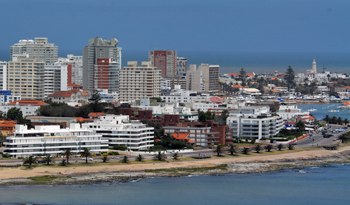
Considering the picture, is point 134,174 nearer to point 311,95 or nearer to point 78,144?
point 78,144

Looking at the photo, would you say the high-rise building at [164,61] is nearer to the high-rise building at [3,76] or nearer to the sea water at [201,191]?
the high-rise building at [3,76]

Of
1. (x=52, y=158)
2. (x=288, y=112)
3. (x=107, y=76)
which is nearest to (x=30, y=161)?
(x=52, y=158)

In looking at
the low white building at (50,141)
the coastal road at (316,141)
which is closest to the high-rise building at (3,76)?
the coastal road at (316,141)

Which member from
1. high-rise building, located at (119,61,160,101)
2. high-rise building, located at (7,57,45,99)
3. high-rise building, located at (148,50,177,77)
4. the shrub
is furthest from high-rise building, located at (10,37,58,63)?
the shrub

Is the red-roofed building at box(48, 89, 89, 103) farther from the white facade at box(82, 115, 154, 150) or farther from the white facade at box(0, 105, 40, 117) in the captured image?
the white facade at box(82, 115, 154, 150)

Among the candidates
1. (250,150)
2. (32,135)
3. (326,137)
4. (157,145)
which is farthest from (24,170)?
(326,137)
